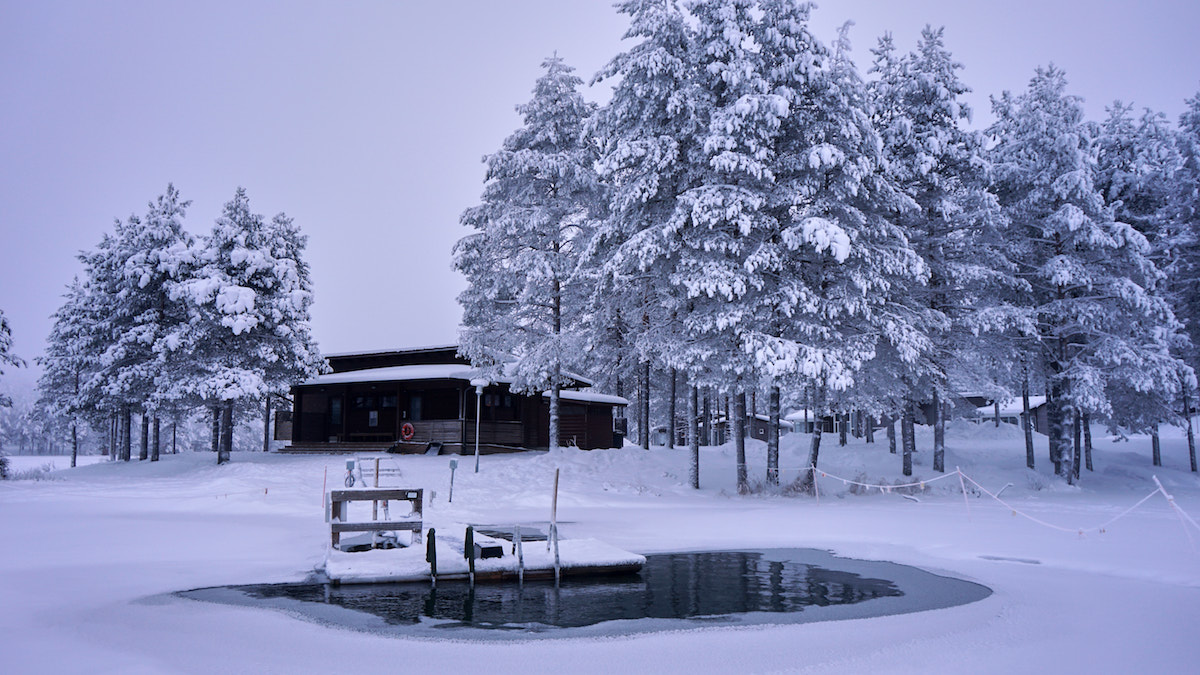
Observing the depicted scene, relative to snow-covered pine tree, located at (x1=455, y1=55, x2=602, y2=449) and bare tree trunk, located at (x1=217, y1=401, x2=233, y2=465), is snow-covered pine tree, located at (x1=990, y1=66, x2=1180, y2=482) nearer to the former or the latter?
snow-covered pine tree, located at (x1=455, y1=55, x2=602, y2=449)

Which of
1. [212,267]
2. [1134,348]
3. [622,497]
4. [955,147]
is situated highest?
[955,147]

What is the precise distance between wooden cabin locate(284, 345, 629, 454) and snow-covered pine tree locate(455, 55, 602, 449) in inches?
137

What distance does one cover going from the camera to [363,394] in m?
41.0

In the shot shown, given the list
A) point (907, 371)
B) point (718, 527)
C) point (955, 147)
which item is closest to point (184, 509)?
point (718, 527)

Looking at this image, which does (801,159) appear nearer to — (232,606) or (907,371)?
(907,371)

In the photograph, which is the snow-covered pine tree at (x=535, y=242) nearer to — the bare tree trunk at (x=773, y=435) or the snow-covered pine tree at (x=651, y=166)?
the snow-covered pine tree at (x=651, y=166)

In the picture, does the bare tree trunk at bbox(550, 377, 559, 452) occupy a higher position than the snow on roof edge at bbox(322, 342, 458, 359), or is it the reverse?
the snow on roof edge at bbox(322, 342, 458, 359)

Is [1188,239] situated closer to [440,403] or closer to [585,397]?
[585,397]

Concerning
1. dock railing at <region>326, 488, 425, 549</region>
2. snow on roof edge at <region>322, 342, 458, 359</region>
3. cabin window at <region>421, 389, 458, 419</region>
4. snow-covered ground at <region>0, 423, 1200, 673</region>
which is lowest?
snow-covered ground at <region>0, 423, 1200, 673</region>

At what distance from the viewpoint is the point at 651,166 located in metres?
23.2

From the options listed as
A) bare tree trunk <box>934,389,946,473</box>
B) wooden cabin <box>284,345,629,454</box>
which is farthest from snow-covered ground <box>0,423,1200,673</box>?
wooden cabin <box>284,345,629,454</box>

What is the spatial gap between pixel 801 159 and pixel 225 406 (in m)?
24.8

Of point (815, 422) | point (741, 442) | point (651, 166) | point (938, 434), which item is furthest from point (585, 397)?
point (651, 166)

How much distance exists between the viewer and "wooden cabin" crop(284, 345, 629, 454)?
115ft
